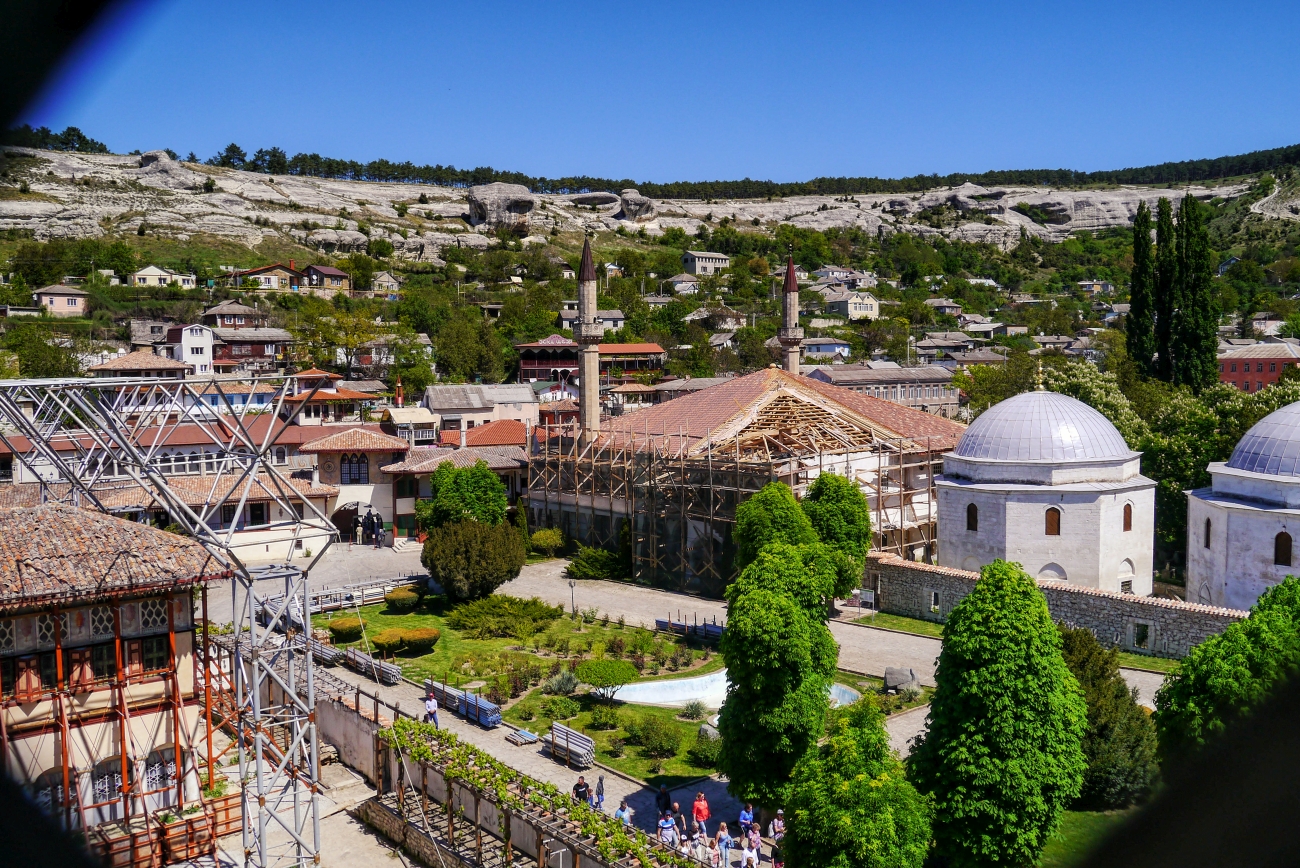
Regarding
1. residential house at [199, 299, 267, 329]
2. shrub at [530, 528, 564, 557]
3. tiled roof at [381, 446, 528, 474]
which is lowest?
shrub at [530, 528, 564, 557]

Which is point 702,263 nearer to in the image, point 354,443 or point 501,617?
point 354,443

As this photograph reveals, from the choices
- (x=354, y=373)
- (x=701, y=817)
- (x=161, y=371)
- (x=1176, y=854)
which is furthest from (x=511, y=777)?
(x=354, y=373)

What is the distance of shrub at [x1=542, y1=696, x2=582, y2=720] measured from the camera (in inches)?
826

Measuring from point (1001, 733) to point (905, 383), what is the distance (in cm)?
5421

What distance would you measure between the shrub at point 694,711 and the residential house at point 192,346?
4637 cm

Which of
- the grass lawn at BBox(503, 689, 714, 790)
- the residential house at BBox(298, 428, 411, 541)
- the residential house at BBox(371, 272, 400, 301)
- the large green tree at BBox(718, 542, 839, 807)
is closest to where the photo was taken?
the large green tree at BBox(718, 542, 839, 807)

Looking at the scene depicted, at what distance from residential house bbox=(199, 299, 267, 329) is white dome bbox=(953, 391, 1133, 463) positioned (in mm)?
53327

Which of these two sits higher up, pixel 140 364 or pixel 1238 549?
pixel 140 364

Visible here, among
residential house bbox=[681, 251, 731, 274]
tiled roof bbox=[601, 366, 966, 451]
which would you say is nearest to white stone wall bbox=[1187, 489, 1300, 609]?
tiled roof bbox=[601, 366, 966, 451]

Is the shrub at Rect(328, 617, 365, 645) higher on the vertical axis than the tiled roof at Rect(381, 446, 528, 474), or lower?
lower

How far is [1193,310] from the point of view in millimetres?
41656

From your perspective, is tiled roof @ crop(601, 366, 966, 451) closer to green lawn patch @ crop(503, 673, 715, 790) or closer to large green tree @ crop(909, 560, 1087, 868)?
green lawn patch @ crop(503, 673, 715, 790)

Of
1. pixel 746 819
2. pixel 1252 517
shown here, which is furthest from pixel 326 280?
pixel 746 819

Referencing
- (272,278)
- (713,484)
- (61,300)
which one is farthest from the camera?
(272,278)
